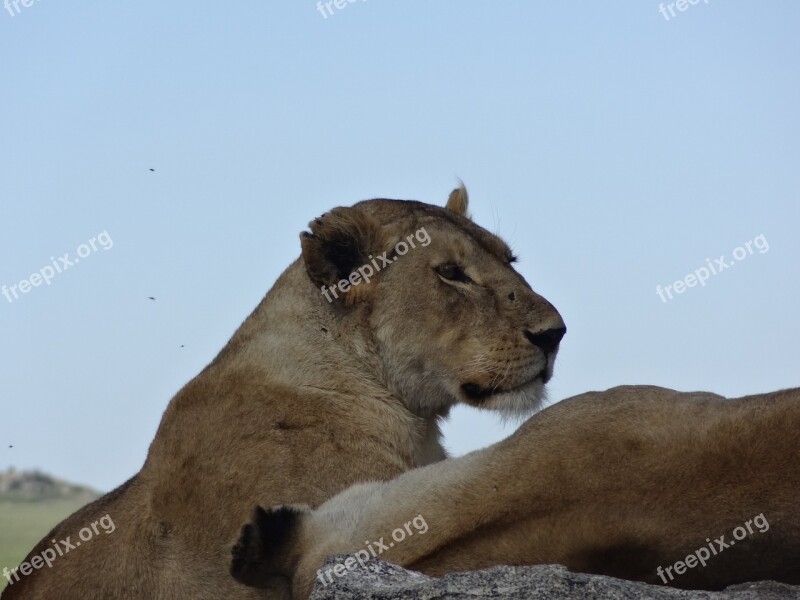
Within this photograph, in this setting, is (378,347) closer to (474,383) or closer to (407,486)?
(474,383)

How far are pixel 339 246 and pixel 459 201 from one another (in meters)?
1.30

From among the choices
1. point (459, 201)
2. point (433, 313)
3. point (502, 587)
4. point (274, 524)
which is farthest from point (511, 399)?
point (502, 587)

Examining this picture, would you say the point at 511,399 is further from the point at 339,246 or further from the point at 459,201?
the point at 459,201

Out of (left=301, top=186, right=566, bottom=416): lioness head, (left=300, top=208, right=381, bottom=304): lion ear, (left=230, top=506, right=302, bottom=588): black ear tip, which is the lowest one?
(left=230, top=506, right=302, bottom=588): black ear tip

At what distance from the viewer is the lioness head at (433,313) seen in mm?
5961

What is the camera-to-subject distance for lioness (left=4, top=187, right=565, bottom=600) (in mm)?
5434

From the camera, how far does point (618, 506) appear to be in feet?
12.1

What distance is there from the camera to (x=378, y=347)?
6.09 meters

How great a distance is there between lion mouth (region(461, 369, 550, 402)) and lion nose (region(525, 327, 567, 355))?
4.2 inches

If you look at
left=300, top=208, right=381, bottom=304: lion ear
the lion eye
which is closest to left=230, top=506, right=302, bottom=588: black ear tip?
left=300, top=208, right=381, bottom=304: lion ear

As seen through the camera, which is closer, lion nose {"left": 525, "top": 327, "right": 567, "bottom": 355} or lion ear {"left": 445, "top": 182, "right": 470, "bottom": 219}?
lion nose {"left": 525, "top": 327, "right": 567, "bottom": 355}

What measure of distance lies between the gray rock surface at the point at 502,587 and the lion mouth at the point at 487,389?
8.18 feet

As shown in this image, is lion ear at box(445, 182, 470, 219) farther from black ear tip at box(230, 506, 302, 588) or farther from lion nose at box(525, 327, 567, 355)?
black ear tip at box(230, 506, 302, 588)

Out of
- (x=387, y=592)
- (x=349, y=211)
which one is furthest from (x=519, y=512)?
(x=349, y=211)
